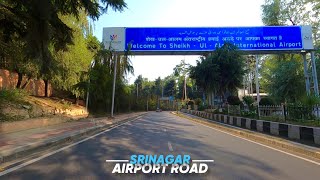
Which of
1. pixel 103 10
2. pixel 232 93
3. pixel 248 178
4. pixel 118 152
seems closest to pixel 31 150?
pixel 118 152

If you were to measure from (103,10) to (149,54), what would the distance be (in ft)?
59.6

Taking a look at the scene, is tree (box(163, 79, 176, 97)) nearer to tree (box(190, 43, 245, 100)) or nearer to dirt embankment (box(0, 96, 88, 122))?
tree (box(190, 43, 245, 100))

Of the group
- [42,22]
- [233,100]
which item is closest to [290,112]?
[42,22]

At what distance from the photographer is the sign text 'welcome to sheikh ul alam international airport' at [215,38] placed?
1184 inches

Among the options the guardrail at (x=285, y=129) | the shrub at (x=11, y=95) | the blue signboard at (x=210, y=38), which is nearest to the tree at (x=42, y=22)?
the shrub at (x=11, y=95)

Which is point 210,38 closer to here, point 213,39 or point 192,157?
point 213,39

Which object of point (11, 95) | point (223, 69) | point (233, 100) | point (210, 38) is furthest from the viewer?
point (233, 100)

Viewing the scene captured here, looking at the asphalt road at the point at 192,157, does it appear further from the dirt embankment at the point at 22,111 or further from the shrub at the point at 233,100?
the shrub at the point at 233,100

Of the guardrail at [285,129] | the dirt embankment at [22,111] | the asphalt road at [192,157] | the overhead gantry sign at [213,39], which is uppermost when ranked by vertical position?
the overhead gantry sign at [213,39]

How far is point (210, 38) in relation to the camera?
30500mm

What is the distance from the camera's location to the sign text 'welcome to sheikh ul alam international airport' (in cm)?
3008

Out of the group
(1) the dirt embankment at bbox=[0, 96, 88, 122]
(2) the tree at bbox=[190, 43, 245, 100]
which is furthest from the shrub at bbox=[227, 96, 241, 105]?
(1) the dirt embankment at bbox=[0, 96, 88, 122]

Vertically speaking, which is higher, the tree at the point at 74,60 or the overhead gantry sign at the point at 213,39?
the overhead gantry sign at the point at 213,39

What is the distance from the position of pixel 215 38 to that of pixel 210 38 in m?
0.47
